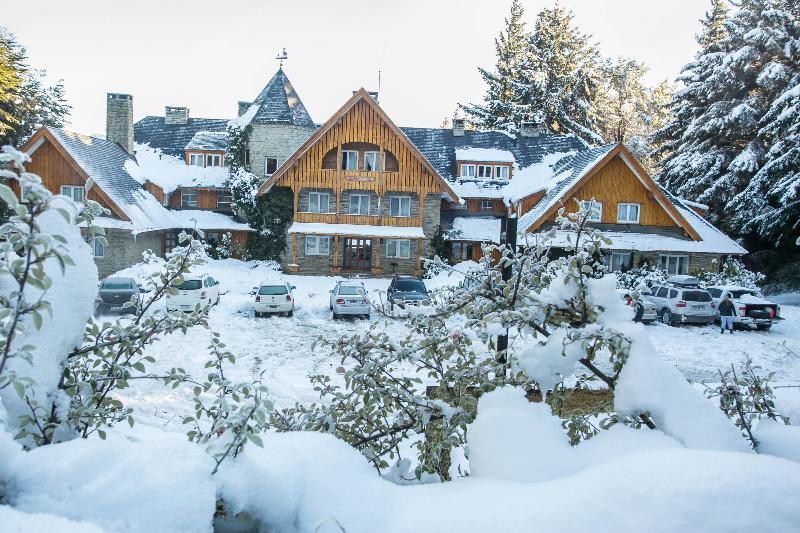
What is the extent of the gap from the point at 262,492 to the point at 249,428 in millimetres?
306

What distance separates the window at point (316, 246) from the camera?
3166cm

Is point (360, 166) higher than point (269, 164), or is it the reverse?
point (269, 164)

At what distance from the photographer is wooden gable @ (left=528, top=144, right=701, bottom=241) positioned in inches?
1109

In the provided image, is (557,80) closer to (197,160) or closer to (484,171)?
(484,171)

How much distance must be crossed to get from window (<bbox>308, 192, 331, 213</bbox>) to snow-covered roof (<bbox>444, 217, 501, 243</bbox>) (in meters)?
7.34

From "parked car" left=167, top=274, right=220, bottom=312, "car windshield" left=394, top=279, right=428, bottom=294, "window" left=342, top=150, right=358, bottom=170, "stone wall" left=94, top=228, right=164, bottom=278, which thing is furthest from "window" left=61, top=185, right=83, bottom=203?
"car windshield" left=394, top=279, right=428, bottom=294

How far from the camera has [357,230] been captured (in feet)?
100

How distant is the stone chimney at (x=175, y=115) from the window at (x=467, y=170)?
20850mm

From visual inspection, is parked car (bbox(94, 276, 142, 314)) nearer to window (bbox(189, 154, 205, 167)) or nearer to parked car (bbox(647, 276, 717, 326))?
window (bbox(189, 154, 205, 167))

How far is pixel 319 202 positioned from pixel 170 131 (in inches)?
592

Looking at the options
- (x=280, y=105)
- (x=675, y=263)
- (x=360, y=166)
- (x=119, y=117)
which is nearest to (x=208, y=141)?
(x=119, y=117)

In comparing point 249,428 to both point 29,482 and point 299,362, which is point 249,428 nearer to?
point 29,482

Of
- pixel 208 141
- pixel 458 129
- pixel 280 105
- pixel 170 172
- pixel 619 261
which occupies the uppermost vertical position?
pixel 280 105

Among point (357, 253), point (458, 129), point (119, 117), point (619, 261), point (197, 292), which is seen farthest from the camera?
point (458, 129)
